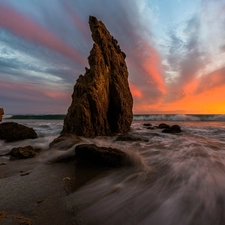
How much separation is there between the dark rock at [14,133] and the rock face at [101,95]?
8.87 ft

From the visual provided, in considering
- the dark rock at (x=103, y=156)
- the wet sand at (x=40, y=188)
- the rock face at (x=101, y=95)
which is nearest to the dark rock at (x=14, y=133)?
the rock face at (x=101, y=95)

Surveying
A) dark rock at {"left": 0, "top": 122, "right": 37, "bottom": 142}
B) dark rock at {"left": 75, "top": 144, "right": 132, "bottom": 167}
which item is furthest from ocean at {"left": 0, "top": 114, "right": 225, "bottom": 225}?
dark rock at {"left": 0, "top": 122, "right": 37, "bottom": 142}

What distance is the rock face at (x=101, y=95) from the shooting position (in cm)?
1220

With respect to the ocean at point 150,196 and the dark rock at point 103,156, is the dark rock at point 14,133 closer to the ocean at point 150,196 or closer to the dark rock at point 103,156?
the dark rock at point 103,156

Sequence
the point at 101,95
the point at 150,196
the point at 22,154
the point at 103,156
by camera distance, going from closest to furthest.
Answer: the point at 150,196 < the point at 103,156 < the point at 22,154 < the point at 101,95

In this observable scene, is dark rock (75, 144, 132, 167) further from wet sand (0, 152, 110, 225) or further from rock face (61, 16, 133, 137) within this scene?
rock face (61, 16, 133, 137)

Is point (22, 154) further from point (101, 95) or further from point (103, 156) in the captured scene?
point (101, 95)

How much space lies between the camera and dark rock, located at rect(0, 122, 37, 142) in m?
10.4

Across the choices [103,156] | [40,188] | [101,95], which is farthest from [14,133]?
[40,188]

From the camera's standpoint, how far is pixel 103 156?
17.4ft

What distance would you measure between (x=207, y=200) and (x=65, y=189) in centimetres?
287

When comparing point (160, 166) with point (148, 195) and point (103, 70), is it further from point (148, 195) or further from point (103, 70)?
point (103, 70)

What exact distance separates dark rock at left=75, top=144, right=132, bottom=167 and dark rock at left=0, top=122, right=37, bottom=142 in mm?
6876

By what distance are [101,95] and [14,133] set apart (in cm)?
689
